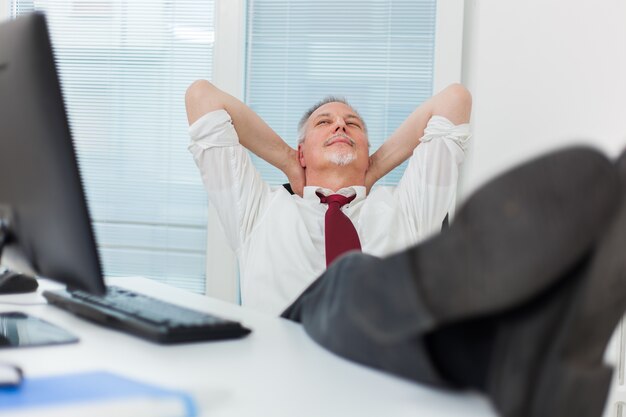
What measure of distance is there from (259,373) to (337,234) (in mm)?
1311

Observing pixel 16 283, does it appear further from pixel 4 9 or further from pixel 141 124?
pixel 4 9

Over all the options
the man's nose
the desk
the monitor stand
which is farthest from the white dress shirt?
the desk

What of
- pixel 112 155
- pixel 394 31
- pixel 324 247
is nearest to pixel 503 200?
pixel 324 247

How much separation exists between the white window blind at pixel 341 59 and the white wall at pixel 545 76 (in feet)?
0.83

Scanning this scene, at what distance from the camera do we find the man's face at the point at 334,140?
2398mm

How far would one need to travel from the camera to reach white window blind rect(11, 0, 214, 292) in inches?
119

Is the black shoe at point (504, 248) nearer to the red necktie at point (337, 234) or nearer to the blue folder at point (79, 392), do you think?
the blue folder at point (79, 392)

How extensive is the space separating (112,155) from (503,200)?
269 centimetres

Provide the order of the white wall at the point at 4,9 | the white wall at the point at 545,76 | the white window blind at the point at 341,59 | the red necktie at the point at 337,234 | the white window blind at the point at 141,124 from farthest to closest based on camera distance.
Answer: the white wall at the point at 4,9 → the white window blind at the point at 141,124 → the white window blind at the point at 341,59 → the white wall at the point at 545,76 → the red necktie at the point at 337,234

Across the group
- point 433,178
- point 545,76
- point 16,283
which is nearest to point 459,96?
point 433,178

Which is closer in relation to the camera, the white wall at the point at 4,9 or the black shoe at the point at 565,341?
the black shoe at the point at 565,341

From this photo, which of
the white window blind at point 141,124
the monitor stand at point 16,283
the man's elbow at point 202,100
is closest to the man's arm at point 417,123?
the man's elbow at point 202,100

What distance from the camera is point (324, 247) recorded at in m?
2.26

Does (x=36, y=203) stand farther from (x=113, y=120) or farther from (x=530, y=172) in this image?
(x=113, y=120)
